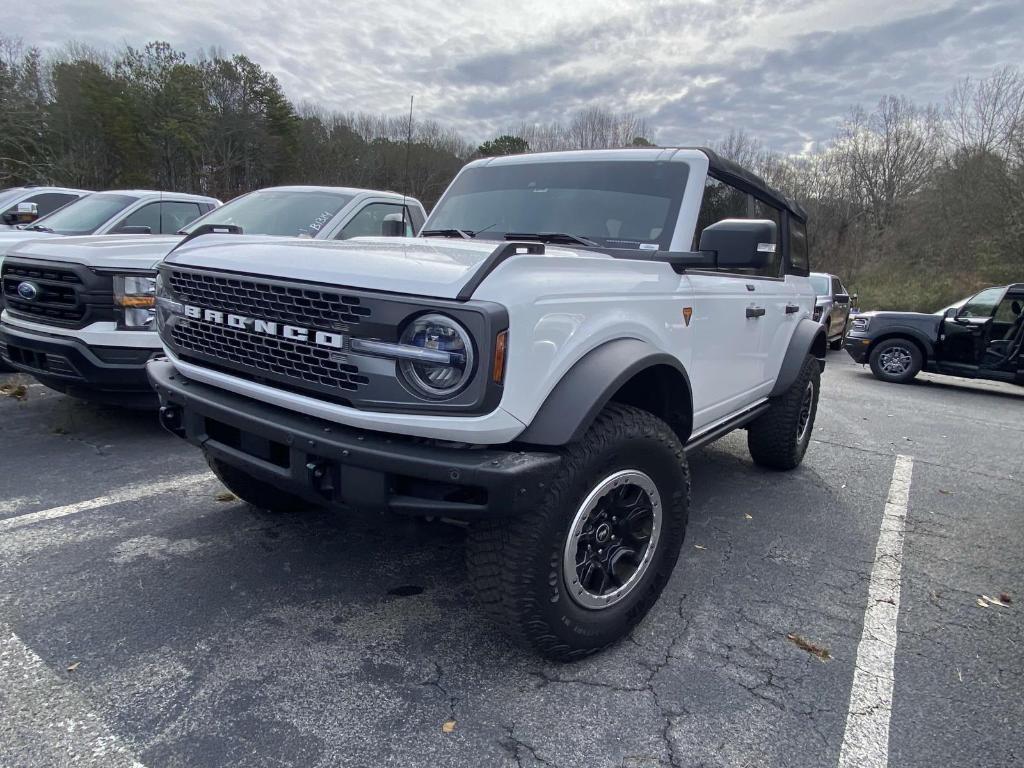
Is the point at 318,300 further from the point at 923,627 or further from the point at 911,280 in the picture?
the point at 911,280

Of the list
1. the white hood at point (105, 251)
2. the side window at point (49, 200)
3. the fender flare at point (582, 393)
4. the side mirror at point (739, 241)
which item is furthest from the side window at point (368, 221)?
the side window at point (49, 200)

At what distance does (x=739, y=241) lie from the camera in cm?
268

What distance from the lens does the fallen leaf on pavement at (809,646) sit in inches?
100

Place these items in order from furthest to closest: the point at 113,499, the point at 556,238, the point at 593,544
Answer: the point at 113,499
the point at 556,238
the point at 593,544

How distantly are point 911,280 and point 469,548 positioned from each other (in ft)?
103

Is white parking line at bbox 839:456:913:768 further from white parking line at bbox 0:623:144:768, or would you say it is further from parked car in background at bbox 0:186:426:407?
parked car in background at bbox 0:186:426:407

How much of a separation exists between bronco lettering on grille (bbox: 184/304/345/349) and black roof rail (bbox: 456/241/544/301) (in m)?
0.44

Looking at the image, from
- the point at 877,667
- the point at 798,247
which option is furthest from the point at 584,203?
the point at 798,247

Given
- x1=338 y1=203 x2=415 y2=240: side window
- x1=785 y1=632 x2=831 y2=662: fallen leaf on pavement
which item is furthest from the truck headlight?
x1=785 y1=632 x2=831 y2=662: fallen leaf on pavement

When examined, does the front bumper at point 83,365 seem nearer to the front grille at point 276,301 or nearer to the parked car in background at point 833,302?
the front grille at point 276,301

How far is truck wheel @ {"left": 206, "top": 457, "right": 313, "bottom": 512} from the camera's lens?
128 inches

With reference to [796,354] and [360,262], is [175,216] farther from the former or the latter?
[796,354]

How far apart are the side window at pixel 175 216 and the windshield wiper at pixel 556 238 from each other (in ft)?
17.4

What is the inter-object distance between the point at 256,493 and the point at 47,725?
59.6 inches
